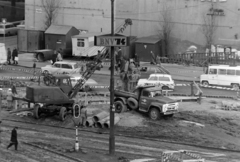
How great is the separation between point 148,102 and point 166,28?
26.4 metres

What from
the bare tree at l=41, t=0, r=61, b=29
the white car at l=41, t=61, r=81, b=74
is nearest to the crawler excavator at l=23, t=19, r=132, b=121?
the white car at l=41, t=61, r=81, b=74

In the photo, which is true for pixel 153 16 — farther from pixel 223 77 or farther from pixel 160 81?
pixel 160 81

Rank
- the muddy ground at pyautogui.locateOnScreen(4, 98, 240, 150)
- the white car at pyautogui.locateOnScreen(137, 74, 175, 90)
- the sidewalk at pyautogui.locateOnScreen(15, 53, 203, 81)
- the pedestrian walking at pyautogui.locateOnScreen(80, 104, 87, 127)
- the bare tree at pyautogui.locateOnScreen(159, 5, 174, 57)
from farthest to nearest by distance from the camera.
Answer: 1. the bare tree at pyautogui.locateOnScreen(159, 5, 174, 57)
2. the sidewalk at pyautogui.locateOnScreen(15, 53, 203, 81)
3. the white car at pyautogui.locateOnScreen(137, 74, 175, 90)
4. the pedestrian walking at pyautogui.locateOnScreen(80, 104, 87, 127)
5. the muddy ground at pyautogui.locateOnScreen(4, 98, 240, 150)

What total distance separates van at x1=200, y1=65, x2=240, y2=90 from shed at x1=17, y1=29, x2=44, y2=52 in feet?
76.0

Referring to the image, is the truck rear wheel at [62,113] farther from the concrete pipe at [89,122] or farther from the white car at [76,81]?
the white car at [76,81]

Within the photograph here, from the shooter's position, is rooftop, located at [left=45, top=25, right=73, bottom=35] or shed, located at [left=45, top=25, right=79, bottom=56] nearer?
shed, located at [left=45, top=25, right=79, bottom=56]

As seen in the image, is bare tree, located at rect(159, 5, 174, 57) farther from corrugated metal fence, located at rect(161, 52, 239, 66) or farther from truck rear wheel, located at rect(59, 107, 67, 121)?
truck rear wheel, located at rect(59, 107, 67, 121)

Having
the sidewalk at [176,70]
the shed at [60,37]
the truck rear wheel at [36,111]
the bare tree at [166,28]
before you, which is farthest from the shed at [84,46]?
the truck rear wheel at [36,111]

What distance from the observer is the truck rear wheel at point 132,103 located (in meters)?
31.3

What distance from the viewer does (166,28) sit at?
56.2 m

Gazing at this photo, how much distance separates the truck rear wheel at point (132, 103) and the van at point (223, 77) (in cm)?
1274

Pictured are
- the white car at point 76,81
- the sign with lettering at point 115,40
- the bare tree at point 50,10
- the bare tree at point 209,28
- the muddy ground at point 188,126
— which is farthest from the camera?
the bare tree at point 50,10

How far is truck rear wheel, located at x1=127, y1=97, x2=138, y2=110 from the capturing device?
3128 centimetres

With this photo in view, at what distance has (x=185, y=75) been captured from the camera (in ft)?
157
